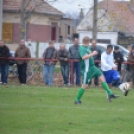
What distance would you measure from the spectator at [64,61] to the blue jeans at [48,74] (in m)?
0.44

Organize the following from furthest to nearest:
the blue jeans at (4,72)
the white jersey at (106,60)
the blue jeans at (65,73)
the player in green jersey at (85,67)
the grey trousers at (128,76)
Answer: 1. the blue jeans at (65,73)
2. the grey trousers at (128,76)
3. the blue jeans at (4,72)
4. the white jersey at (106,60)
5. the player in green jersey at (85,67)

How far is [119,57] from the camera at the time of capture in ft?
78.6

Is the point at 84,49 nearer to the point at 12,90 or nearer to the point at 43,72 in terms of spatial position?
the point at 12,90

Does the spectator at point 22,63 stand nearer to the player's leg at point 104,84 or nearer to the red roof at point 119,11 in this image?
the player's leg at point 104,84

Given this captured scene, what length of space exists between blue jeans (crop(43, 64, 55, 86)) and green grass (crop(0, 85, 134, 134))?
4.10 m

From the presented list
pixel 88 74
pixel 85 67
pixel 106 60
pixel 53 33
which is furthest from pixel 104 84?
pixel 53 33

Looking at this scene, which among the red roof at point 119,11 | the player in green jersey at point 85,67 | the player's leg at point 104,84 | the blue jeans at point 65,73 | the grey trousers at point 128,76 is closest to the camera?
the player in green jersey at point 85,67

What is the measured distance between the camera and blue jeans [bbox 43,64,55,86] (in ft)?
78.7

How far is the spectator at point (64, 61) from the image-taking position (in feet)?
78.2

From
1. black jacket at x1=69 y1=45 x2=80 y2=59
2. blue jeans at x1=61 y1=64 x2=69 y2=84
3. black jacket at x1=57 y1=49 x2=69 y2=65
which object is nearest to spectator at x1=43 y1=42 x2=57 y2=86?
black jacket at x1=57 y1=49 x2=69 y2=65

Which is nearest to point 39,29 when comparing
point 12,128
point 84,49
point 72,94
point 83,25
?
point 83,25

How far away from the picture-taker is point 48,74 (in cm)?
2414

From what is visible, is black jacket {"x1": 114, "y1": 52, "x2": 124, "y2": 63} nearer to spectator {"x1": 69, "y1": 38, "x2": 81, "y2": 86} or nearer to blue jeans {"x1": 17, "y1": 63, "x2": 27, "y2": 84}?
spectator {"x1": 69, "y1": 38, "x2": 81, "y2": 86}

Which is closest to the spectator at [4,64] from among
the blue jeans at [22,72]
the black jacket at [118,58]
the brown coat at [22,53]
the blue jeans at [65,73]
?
the brown coat at [22,53]
